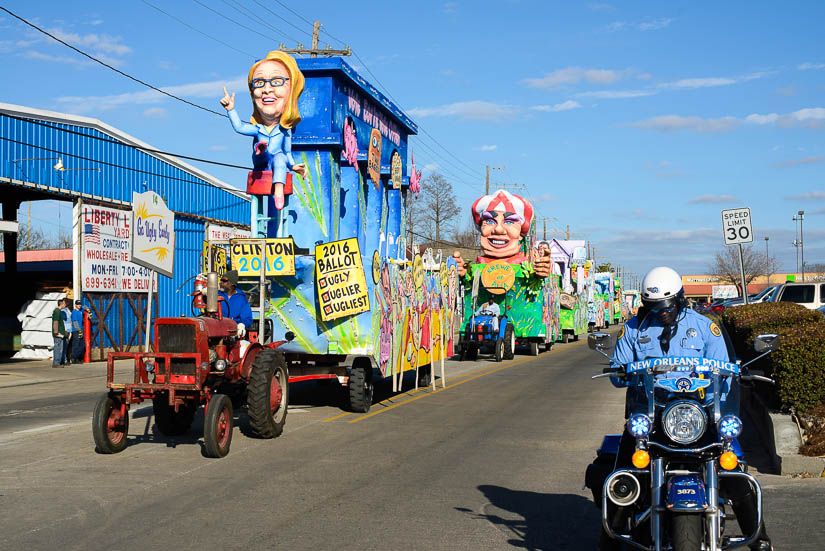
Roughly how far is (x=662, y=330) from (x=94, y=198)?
884 inches

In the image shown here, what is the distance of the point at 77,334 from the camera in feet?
77.9

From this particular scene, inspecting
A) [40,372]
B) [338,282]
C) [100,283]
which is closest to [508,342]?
[100,283]

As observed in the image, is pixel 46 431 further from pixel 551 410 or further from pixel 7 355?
pixel 7 355

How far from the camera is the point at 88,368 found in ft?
75.8

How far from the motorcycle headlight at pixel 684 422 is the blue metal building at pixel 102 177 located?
21.1 meters

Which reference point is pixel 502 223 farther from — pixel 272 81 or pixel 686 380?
pixel 686 380

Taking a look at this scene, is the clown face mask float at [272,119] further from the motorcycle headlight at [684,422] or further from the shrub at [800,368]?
the motorcycle headlight at [684,422]

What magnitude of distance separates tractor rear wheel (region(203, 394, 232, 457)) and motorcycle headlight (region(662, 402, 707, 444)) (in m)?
5.97

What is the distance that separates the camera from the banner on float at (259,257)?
13586 mm

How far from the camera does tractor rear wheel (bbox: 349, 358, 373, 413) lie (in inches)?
539

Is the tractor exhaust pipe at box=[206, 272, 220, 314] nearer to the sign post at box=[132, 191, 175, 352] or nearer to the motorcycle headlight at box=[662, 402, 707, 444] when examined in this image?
the sign post at box=[132, 191, 175, 352]

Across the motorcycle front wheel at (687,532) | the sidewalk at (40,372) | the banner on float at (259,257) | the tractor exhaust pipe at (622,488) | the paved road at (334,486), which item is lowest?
the paved road at (334,486)

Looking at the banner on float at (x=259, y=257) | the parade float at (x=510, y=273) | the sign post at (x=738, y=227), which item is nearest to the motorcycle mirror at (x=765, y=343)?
the banner on float at (x=259, y=257)

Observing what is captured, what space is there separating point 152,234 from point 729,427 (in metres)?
9.71
